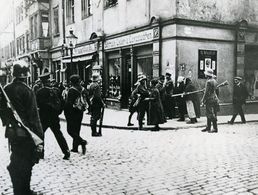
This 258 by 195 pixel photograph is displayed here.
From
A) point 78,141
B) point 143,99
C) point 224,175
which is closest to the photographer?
point 224,175

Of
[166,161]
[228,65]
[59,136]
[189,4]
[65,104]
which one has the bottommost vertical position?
[166,161]

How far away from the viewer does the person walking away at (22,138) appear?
4219 mm

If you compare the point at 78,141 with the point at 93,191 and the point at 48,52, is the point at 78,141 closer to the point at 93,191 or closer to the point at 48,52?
the point at 93,191

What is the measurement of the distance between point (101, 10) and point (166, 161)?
14572mm

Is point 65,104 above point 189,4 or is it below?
below

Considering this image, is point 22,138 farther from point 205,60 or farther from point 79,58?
point 79,58

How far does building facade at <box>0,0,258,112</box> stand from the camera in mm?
14229

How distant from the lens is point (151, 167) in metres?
6.22

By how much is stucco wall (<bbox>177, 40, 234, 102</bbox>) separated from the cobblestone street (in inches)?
205

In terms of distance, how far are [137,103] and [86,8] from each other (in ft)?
38.7

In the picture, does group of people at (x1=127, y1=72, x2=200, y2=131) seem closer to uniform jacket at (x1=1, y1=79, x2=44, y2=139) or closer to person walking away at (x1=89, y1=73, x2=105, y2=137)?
person walking away at (x1=89, y1=73, x2=105, y2=137)

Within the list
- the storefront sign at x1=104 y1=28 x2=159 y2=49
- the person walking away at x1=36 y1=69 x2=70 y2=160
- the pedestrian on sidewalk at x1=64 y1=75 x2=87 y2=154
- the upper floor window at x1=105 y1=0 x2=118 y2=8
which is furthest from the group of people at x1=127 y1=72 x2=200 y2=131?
the upper floor window at x1=105 y1=0 x2=118 y2=8

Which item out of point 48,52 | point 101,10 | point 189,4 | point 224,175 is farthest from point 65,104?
point 48,52

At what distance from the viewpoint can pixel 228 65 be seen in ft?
51.5
